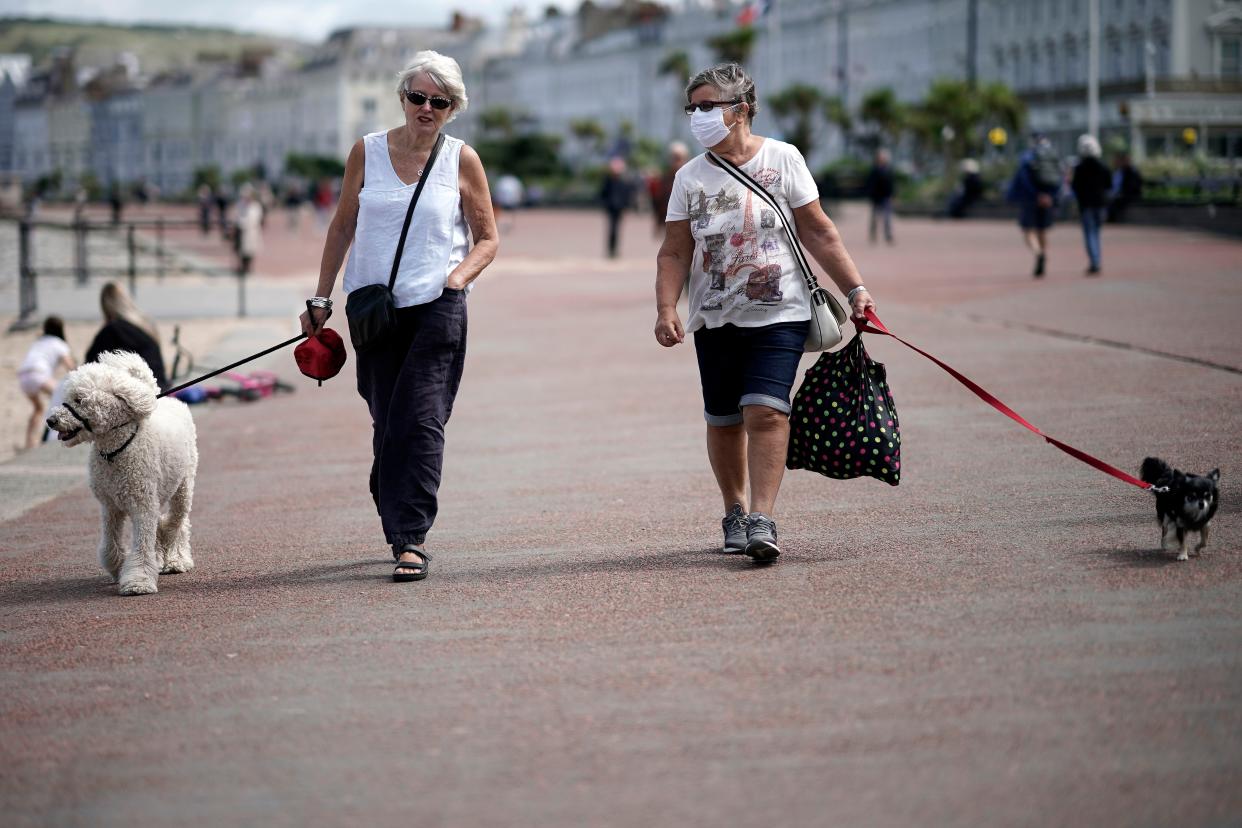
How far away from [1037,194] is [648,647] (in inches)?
742

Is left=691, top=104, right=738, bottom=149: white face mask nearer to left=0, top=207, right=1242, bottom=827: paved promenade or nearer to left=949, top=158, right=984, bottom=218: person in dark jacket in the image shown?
left=0, top=207, right=1242, bottom=827: paved promenade

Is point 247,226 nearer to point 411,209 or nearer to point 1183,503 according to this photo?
point 411,209

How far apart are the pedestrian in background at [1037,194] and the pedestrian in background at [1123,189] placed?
17.3 metres

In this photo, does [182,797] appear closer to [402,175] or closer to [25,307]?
[402,175]

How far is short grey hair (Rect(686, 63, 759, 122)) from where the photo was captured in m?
6.48

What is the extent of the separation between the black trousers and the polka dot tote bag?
1.29 metres

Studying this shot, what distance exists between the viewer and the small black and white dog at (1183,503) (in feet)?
20.1

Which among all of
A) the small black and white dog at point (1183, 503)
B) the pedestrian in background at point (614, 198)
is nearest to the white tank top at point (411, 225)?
the small black and white dog at point (1183, 503)

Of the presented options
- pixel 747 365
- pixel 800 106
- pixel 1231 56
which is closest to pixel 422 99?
pixel 747 365

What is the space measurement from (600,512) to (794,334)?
1791mm

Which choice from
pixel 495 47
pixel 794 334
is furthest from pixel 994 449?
pixel 495 47

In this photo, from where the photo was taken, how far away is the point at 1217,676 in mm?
4781

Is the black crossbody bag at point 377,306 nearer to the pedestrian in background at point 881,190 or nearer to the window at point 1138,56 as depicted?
the pedestrian in background at point 881,190

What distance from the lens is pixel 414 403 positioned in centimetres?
664
